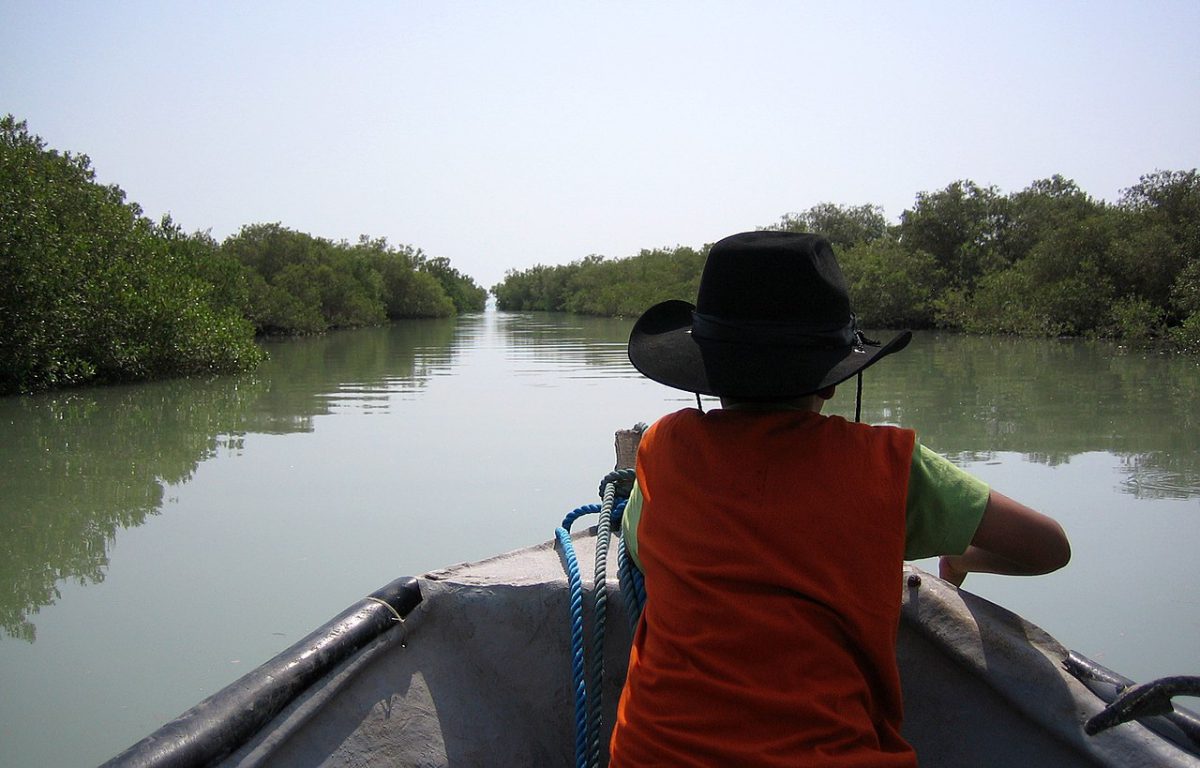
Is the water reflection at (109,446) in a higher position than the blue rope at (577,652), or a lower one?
lower

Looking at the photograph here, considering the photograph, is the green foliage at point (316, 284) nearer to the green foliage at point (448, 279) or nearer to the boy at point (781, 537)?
the green foliage at point (448, 279)

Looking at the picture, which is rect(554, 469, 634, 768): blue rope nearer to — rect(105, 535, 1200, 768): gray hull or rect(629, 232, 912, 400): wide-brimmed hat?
rect(105, 535, 1200, 768): gray hull

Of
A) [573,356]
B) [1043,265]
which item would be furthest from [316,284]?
[1043,265]

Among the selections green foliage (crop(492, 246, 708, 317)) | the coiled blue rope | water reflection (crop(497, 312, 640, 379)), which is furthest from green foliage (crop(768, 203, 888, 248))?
the coiled blue rope

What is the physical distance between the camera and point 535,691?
1.96 meters

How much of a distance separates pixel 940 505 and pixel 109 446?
7781mm

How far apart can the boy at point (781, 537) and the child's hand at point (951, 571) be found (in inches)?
10.2

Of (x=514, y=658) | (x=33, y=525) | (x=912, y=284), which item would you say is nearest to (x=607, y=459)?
(x=33, y=525)

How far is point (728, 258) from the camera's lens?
129 cm

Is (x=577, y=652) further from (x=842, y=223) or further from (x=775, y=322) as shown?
(x=842, y=223)

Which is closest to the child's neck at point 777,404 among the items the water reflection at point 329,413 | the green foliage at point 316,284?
the water reflection at point 329,413

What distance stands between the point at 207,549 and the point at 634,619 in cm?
384

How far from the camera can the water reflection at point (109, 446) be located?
187 inches

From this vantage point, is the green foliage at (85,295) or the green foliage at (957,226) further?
the green foliage at (957,226)
